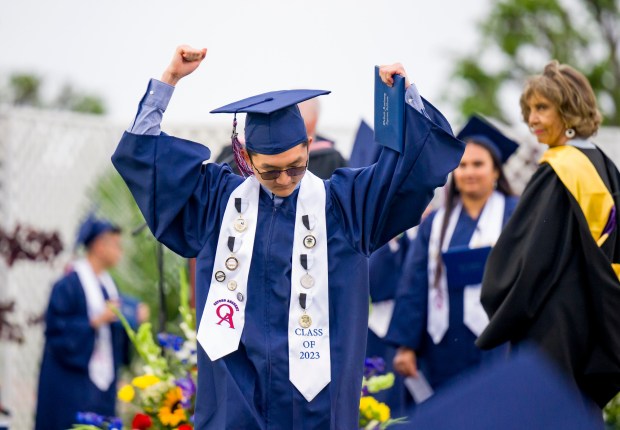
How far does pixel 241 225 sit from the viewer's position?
3734 millimetres

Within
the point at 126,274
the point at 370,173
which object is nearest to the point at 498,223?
the point at 370,173

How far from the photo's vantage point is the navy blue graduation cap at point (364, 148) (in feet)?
19.2

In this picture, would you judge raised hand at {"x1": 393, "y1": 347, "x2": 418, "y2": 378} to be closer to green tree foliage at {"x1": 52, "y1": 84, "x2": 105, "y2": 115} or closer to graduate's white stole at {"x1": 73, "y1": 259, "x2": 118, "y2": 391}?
graduate's white stole at {"x1": 73, "y1": 259, "x2": 118, "y2": 391}

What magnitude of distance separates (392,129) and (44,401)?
5.33m

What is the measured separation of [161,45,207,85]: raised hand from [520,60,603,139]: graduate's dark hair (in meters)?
1.69

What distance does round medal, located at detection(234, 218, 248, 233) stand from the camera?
12.2ft

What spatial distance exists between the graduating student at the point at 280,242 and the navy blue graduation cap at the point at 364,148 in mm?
2044

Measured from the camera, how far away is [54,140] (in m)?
11.1

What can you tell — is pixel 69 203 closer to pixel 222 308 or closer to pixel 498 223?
pixel 498 223

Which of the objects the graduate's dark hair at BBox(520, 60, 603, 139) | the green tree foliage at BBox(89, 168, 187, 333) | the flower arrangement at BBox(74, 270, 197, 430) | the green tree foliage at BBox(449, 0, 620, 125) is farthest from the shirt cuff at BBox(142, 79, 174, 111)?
the green tree foliage at BBox(449, 0, 620, 125)

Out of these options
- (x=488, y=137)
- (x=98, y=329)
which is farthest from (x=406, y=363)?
(x=98, y=329)

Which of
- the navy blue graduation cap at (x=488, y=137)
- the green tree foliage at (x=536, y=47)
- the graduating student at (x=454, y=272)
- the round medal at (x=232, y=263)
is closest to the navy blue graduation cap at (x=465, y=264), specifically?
the graduating student at (x=454, y=272)

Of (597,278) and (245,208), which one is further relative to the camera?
(597,278)

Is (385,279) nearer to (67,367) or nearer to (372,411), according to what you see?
(372,411)
